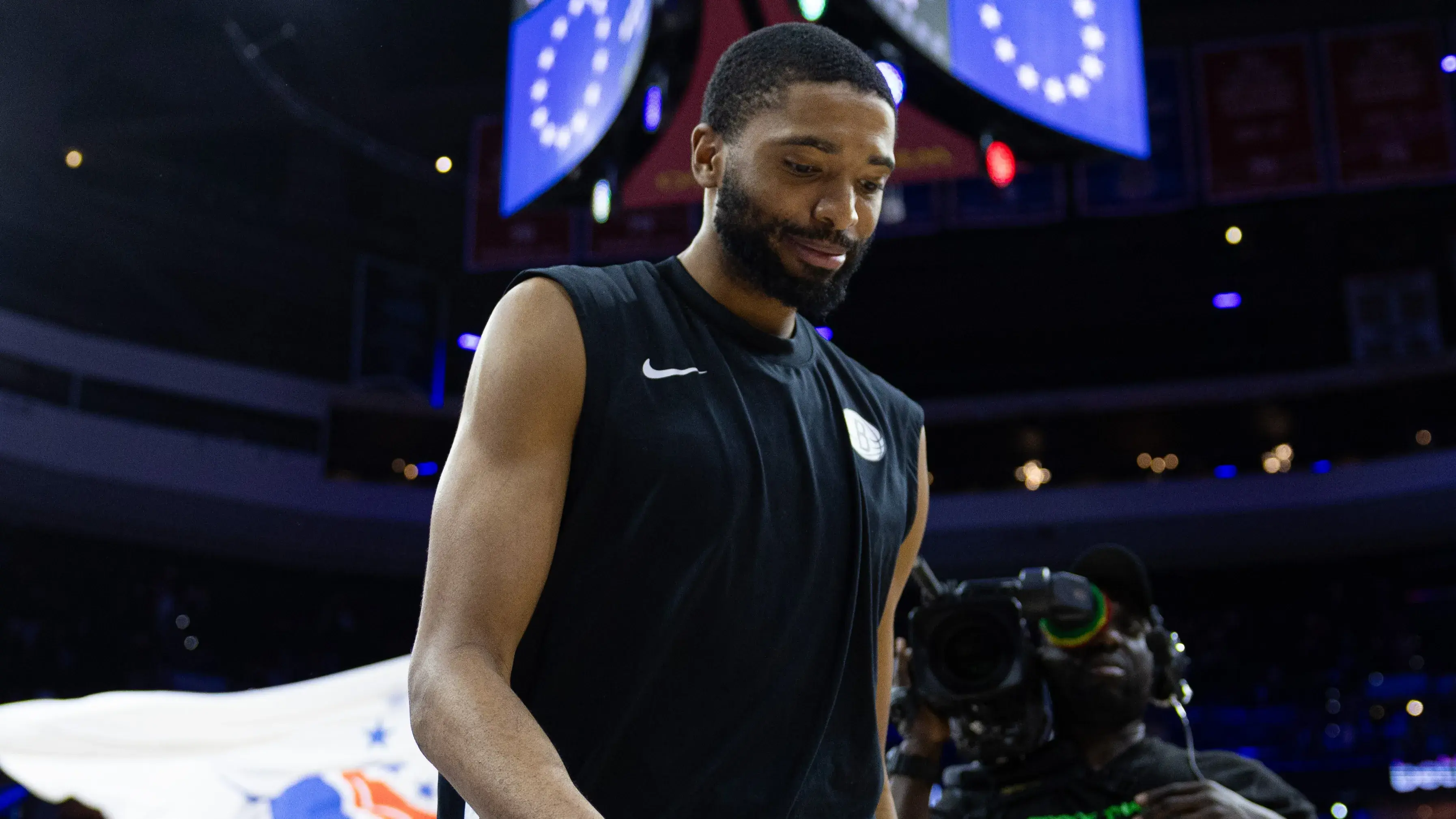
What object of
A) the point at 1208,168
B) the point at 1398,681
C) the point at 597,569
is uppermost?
the point at 1208,168

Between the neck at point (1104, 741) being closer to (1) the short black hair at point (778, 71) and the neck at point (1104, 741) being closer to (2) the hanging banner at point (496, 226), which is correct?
(1) the short black hair at point (778, 71)

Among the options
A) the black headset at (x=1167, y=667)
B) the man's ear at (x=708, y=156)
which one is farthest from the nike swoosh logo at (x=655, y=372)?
the black headset at (x=1167, y=667)

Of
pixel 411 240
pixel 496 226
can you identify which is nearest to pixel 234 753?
pixel 496 226

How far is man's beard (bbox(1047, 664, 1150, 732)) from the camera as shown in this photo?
134 inches

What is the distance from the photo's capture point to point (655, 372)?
1.28 metres

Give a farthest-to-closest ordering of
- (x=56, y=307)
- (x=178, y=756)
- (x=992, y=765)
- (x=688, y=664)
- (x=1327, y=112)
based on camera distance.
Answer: (x=56, y=307) < (x=1327, y=112) < (x=178, y=756) < (x=992, y=765) < (x=688, y=664)

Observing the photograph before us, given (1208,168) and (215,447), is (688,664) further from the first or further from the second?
(215,447)

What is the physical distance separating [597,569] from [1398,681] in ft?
50.7

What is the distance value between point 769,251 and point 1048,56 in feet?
11.2

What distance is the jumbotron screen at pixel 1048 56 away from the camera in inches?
172

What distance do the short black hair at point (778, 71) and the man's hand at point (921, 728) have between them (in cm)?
211

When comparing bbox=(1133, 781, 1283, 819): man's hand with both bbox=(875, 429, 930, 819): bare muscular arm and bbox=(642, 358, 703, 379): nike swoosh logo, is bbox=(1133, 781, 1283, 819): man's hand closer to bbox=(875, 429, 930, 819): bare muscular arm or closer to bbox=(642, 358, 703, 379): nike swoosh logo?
bbox=(875, 429, 930, 819): bare muscular arm

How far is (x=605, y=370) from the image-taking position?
125cm

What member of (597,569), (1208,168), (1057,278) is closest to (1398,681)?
(1057,278)
